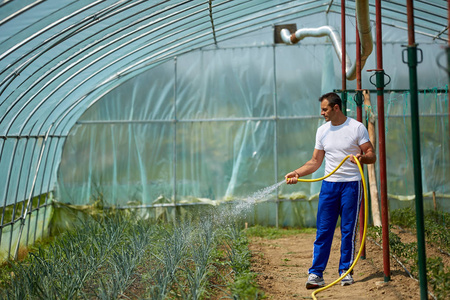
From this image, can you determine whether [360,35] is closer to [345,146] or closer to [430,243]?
[345,146]

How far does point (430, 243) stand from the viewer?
6.49 m

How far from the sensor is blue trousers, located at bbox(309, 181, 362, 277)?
481 cm

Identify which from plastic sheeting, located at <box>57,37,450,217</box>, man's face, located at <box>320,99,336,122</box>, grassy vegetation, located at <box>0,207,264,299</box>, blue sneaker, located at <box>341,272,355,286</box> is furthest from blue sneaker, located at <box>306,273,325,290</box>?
plastic sheeting, located at <box>57,37,450,217</box>

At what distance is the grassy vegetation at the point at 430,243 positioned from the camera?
12.5ft

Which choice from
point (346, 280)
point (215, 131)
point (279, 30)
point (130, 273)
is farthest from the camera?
point (215, 131)

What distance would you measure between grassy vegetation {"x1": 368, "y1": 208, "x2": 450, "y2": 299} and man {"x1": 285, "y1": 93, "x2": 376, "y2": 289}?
0.63 m

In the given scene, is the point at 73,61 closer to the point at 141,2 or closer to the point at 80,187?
the point at 141,2

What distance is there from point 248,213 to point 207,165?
122 centimetres

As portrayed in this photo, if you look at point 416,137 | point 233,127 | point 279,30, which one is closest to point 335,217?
point 416,137

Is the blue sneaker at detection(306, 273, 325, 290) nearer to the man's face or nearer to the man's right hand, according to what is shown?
the man's right hand

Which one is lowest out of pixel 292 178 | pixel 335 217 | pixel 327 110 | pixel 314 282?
pixel 314 282

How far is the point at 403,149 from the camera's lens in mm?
10008

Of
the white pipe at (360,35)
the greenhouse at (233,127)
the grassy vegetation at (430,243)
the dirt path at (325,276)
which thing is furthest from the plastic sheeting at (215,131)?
the dirt path at (325,276)

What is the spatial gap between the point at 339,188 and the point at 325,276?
4.22ft
